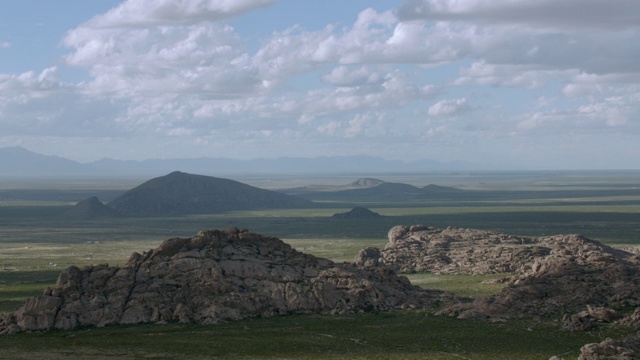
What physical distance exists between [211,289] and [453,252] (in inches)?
1509

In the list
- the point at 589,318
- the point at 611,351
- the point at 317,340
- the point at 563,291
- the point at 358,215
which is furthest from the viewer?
the point at 358,215

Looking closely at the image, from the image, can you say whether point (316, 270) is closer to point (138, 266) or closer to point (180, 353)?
point (138, 266)

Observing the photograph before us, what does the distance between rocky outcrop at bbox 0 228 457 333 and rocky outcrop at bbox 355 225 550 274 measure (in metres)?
20.4

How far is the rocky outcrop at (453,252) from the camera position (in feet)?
278

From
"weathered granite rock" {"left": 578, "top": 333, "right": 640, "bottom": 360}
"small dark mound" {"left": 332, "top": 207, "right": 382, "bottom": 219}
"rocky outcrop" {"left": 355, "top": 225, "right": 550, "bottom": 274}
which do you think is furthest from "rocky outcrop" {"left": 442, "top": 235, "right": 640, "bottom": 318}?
"small dark mound" {"left": 332, "top": 207, "right": 382, "bottom": 219}

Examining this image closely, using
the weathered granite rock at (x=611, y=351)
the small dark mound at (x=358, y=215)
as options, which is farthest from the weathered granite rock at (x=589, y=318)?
the small dark mound at (x=358, y=215)

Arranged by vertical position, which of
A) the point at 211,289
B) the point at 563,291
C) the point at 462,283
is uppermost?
the point at 211,289

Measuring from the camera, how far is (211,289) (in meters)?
59.0

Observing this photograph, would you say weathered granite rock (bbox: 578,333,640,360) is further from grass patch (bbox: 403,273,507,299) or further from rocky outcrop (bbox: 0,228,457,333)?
grass patch (bbox: 403,273,507,299)

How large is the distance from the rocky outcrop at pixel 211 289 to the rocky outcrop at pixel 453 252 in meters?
20.4

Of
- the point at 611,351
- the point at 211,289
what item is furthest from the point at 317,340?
the point at 611,351

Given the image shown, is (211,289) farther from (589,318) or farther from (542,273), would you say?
(589,318)

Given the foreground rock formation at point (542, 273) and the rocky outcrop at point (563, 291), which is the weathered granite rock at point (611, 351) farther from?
the rocky outcrop at point (563, 291)

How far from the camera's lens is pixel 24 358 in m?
46.0
